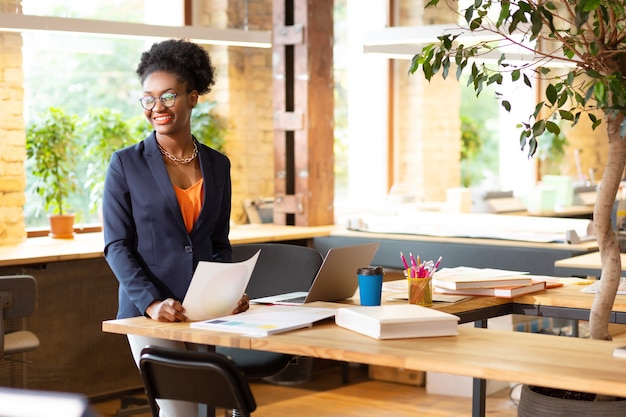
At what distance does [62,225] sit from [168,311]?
305 cm

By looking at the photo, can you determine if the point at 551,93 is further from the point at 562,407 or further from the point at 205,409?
the point at 205,409

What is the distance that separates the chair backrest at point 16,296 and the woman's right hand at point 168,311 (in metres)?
1.48

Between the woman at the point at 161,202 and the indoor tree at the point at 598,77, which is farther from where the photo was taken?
the woman at the point at 161,202

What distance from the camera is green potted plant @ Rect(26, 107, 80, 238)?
231 inches

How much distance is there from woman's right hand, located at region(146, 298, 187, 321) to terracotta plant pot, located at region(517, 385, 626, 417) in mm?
1021

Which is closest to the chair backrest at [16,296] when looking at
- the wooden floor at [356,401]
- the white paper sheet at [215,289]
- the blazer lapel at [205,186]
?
the wooden floor at [356,401]

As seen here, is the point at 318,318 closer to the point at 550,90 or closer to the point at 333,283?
the point at 333,283

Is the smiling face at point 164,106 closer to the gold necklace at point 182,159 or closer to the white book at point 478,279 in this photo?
the gold necklace at point 182,159

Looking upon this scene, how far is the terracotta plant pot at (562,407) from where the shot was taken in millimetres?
2609

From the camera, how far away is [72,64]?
21.2 ft

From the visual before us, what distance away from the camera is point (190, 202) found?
10.9 feet

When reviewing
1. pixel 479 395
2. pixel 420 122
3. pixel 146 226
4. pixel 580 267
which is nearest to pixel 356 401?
Result: pixel 580 267

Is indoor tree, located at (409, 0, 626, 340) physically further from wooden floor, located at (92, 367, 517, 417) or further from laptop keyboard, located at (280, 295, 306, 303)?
wooden floor, located at (92, 367, 517, 417)

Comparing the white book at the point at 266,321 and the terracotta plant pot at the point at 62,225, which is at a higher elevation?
the terracotta plant pot at the point at 62,225
